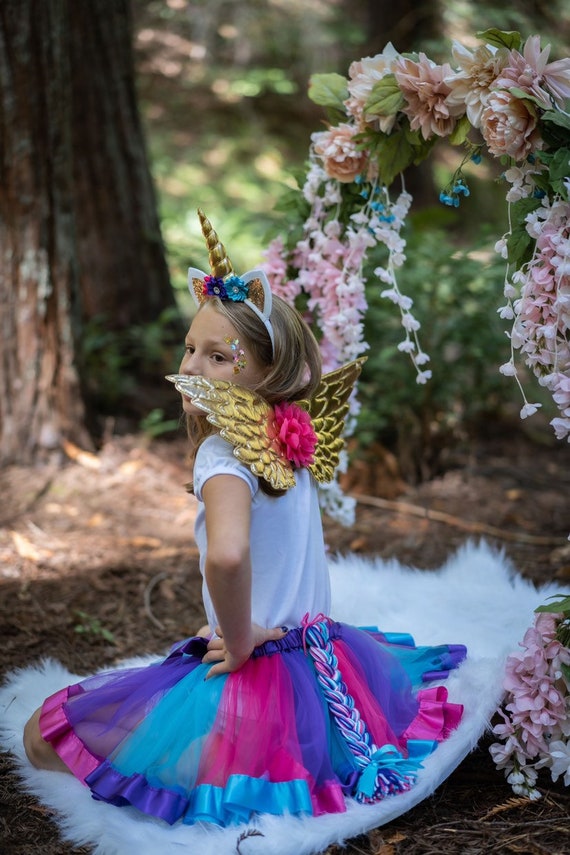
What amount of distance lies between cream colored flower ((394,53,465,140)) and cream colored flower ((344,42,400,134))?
0.20 ft

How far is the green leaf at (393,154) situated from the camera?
213cm

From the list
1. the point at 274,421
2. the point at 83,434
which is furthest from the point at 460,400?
the point at 274,421

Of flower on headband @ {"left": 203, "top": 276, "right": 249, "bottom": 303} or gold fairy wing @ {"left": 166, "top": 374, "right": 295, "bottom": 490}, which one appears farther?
flower on headband @ {"left": 203, "top": 276, "right": 249, "bottom": 303}

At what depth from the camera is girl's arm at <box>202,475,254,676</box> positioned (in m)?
1.60

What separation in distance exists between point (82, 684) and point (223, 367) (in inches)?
32.7

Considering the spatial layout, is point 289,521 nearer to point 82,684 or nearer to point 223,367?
point 223,367

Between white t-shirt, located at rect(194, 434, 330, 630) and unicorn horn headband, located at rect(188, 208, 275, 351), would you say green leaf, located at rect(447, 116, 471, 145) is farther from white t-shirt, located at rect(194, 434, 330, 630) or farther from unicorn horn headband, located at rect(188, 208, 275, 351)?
white t-shirt, located at rect(194, 434, 330, 630)

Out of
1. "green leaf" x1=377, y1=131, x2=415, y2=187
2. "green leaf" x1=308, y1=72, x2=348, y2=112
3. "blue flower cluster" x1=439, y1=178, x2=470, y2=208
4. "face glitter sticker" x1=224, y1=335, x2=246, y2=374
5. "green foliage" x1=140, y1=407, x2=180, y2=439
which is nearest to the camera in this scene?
"face glitter sticker" x1=224, y1=335, x2=246, y2=374

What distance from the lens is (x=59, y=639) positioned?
2.64 metres

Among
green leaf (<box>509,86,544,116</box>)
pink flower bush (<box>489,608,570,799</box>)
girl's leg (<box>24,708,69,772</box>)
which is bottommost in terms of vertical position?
girl's leg (<box>24,708,69,772</box>)

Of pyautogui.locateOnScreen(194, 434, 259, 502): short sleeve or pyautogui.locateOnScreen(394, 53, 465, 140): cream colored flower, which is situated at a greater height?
pyautogui.locateOnScreen(394, 53, 465, 140): cream colored flower

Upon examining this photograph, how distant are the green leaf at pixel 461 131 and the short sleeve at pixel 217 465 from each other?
2.93 ft

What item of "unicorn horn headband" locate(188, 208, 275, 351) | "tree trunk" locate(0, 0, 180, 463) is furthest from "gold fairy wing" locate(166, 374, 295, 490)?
"tree trunk" locate(0, 0, 180, 463)

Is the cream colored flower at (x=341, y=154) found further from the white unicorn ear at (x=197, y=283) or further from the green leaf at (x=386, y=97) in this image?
the white unicorn ear at (x=197, y=283)
